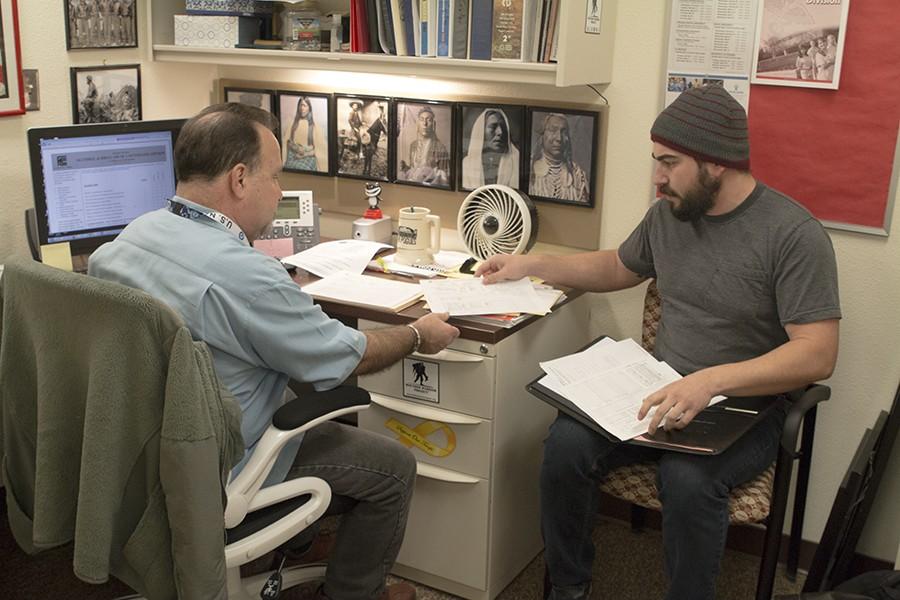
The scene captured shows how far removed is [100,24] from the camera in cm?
285

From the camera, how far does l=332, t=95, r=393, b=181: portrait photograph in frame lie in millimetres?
2963

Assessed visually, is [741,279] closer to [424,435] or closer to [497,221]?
[497,221]

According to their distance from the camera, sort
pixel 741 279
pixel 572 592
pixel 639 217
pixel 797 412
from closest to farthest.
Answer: pixel 797 412 → pixel 741 279 → pixel 572 592 → pixel 639 217

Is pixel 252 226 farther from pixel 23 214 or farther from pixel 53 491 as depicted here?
pixel 23 214

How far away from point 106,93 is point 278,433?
1.55 metres

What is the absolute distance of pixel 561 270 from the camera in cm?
250

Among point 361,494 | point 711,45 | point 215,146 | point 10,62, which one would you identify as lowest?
point 361,494

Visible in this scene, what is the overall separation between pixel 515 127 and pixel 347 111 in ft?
1.97

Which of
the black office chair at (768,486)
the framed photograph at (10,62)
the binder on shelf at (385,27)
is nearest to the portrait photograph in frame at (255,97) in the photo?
the binder on shelf at (385,27)

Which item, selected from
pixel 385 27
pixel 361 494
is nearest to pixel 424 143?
pixel 385 27

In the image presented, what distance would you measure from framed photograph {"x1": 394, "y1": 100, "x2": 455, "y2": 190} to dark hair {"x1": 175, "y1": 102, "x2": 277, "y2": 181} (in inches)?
39.8

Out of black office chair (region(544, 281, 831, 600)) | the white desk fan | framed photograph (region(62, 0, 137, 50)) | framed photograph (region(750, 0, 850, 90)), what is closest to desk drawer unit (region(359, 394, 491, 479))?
black office chair (region(544, 281, 831, 600))

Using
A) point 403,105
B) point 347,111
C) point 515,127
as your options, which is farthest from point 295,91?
point 515,127

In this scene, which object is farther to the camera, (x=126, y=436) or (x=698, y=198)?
(x=698, y=198)
